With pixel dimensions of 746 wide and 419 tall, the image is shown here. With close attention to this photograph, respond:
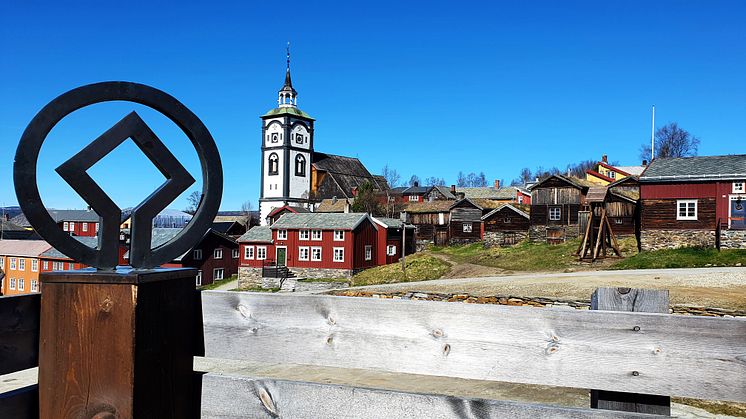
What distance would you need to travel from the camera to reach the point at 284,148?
81.6 metres

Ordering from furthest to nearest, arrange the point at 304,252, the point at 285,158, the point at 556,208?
1. the point at 285,158
2. the point at 304,252
3. the point at 556,208

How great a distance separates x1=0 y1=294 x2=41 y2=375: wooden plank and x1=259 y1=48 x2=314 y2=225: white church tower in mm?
77556

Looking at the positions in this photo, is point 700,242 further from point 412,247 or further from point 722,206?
point 412,247

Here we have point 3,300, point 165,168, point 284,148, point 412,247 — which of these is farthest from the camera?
point 284,148

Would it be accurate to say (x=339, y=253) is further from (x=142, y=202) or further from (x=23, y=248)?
(x=142, y=202)

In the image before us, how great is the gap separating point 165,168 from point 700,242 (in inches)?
1403

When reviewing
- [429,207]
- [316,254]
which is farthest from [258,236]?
[429,207]

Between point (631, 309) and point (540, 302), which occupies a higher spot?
point (631, 309)

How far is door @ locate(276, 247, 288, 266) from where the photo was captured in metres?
45.6

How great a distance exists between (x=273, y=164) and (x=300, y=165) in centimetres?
419

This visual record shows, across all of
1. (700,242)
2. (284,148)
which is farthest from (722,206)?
(284,148)

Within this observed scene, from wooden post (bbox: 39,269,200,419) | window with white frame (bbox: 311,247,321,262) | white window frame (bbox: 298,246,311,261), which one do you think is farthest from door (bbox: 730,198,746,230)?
wooden post (bbox: 39,269,200,419)

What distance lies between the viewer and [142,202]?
7.41ft

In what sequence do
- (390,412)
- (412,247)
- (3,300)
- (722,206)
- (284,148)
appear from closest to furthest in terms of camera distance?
(3,300) → (390,412) → (722,206) → (412,247) → (284,148)
